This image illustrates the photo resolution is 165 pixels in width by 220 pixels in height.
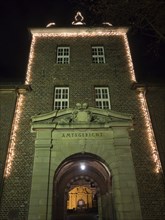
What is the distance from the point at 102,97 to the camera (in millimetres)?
13586

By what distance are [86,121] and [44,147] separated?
2.65 m

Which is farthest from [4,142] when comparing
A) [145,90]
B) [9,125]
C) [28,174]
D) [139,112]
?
[145,90]

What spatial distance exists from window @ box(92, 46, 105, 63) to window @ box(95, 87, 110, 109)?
2.49 meters

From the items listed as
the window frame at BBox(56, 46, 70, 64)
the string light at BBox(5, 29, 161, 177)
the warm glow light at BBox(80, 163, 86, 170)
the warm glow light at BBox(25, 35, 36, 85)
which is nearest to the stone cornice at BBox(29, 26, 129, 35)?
the string light at BBox(5, 29, 161, 177)

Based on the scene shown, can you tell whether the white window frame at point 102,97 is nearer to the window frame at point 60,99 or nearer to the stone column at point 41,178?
Answer: the window frame at point 60,99

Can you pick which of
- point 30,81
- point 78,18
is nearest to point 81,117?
point 30,81

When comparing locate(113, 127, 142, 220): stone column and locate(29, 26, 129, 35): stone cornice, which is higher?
locate(29, 26, 129, 35): stone cornice

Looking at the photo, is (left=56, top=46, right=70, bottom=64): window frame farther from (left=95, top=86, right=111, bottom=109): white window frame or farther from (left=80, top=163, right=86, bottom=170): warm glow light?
(left=80, top=163, right=86, bottom=170): warm glow light

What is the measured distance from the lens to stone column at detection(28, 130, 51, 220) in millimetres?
9484

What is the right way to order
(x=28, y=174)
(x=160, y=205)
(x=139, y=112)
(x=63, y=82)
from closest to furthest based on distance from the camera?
(x=160, y=205) → (x=28, y=174) → (x=139, y=112) → (x=63, y=82)

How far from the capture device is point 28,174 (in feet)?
35.1

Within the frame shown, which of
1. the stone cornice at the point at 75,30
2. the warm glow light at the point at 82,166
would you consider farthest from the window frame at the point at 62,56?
the warm glow light at the point at 82,166

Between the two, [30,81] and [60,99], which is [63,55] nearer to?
[30,81]

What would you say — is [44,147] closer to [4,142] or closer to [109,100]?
[4,142]
